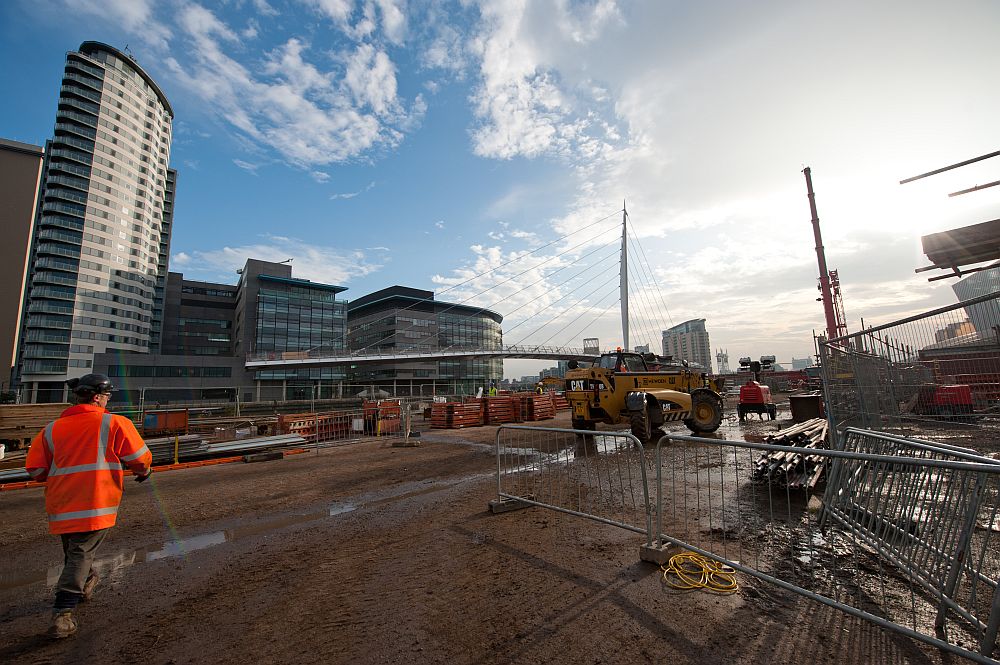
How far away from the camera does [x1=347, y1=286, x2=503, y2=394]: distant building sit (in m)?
82.9

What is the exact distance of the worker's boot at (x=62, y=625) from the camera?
2992mm

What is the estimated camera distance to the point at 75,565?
316 cm

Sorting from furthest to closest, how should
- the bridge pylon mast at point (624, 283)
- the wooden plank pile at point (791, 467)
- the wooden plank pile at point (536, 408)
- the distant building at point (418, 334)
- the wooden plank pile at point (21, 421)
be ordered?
the distant building at point (418, 334)
the bridge pylon mast at point (624, 283)
the wooden plank pile at point (536, 408)
the wooden plank pile at point (21, 421)
the wooden plank pile at point (791, 467)

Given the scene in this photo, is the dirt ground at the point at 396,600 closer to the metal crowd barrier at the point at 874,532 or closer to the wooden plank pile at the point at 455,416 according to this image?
the metal crowd barrier at the point at 874,532

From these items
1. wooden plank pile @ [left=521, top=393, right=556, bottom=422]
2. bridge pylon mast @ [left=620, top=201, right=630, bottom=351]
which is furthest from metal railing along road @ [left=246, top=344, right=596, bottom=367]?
wooden plank pile @ [left=521, top=393, right=556, bottom=422]

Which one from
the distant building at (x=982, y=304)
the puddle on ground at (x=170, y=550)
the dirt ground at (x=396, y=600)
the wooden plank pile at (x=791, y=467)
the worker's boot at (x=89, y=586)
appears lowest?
the puddle on ground at (x=170, y=550)

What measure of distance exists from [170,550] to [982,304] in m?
9.26

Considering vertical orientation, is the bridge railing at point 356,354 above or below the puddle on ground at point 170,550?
above

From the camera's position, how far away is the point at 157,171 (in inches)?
3105

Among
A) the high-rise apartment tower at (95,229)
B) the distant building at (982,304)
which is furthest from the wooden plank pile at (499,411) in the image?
the high-rise apartment tower at (95,229)

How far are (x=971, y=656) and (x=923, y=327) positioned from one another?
4318 mm

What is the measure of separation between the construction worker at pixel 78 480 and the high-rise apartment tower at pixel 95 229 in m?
77.5

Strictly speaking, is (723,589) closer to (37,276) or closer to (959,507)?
(959,507)

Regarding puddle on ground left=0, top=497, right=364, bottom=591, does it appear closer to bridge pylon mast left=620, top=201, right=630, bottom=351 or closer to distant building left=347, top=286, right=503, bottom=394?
bridge pylon mast left=620, top=201, right=630, bottom=351
